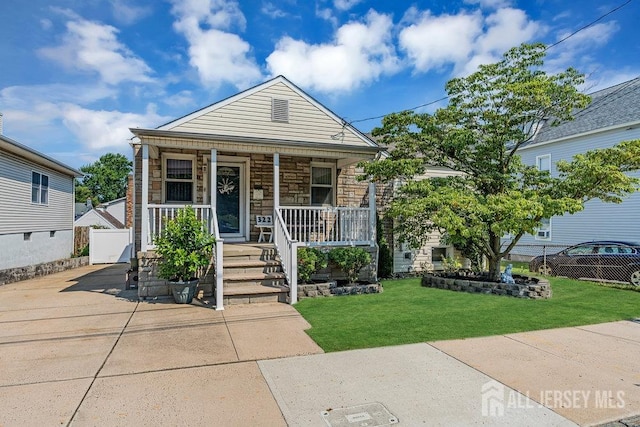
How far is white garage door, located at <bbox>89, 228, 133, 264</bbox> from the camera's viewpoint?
15188mm

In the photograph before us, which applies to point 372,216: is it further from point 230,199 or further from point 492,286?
point 230,199

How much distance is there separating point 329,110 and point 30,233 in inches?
427

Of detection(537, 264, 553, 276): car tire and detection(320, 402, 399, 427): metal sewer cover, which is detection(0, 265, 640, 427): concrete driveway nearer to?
detection(320, 402, 399, 427): metal sewer cover

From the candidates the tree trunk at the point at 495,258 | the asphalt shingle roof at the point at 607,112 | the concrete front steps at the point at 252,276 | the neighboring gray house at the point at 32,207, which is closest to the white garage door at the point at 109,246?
the neighboring gray house at the point at 32,207

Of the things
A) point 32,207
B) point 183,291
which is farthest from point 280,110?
point 32,207

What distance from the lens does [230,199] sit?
9570 millimetres

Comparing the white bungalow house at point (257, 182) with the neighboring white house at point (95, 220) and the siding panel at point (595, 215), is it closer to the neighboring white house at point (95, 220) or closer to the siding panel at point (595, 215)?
the siding panel at point (595, 215)

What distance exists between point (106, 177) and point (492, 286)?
2403 inches

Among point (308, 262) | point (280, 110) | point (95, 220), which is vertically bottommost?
point (308, 262)

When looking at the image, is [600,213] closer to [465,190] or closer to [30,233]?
[465,190]

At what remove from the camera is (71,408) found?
3.02m

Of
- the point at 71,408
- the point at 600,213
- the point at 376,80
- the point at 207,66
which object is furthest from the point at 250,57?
the point at 600,213

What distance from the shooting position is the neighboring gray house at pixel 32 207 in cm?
1067

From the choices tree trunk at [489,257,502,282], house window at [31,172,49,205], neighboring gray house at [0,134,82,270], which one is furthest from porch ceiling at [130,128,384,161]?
house window at [31,172,49,205]
